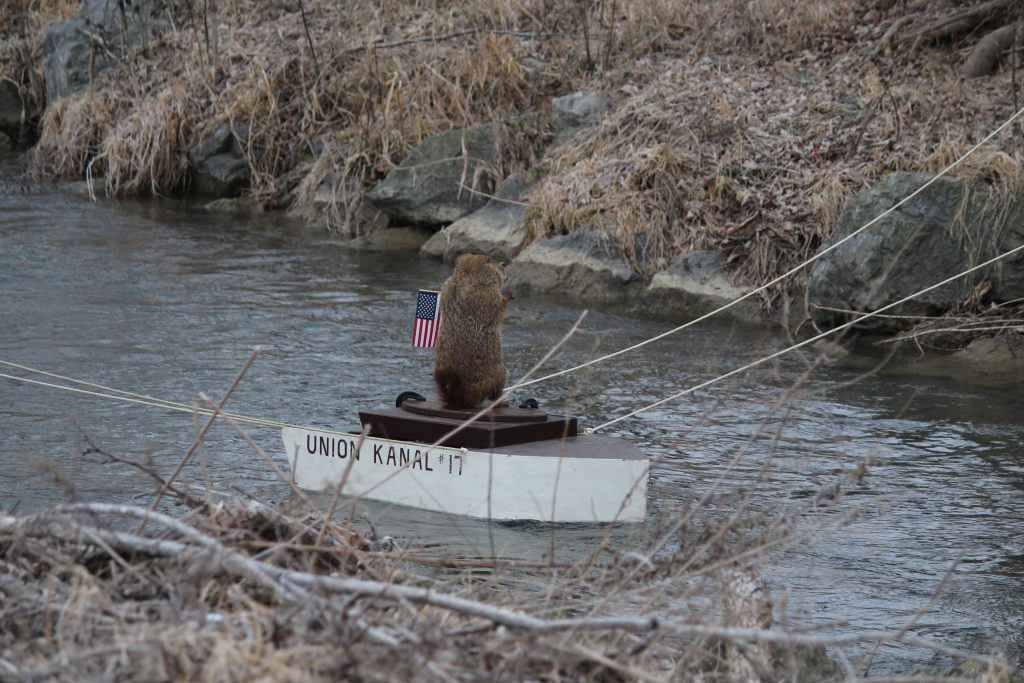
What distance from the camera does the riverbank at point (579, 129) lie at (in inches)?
500

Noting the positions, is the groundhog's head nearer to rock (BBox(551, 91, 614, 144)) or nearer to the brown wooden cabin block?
the brown wooden cabin block

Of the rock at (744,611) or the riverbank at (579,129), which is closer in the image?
the rock at (744,611)

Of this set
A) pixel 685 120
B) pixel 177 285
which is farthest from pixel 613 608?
pixel 685 120

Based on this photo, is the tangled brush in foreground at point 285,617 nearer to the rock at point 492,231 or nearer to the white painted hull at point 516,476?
the white painted hull at point 516,476

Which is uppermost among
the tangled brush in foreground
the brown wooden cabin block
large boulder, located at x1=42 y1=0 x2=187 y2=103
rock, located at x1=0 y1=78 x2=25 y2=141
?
large boulder, located at x1=42 y1=0 x2=187 y2=103

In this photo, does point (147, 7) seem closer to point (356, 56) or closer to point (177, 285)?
point (356, 56)

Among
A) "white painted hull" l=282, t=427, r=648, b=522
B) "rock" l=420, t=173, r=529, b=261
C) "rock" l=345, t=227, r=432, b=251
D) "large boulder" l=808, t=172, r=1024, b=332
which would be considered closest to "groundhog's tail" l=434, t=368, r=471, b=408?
"white painted hull" l=282, t=427, r=648, b=522

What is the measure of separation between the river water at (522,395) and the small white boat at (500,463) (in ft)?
0.48

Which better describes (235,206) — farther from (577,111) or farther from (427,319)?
(427,319)

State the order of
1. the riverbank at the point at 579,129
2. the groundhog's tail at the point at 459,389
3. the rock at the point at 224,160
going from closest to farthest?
the groundhog's tail at the point at 459,389
the riverbank at the point at 579,129
the rock at the point at 224,160

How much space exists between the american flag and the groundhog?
24 centimetres

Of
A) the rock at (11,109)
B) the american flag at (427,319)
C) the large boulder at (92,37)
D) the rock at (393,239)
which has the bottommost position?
the rock at (393,239)

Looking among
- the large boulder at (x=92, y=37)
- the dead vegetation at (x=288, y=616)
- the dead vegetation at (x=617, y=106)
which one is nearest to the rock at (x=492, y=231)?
the dead vegetation at (x=617, y=106)

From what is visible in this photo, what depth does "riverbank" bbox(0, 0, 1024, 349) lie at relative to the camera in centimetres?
1270
